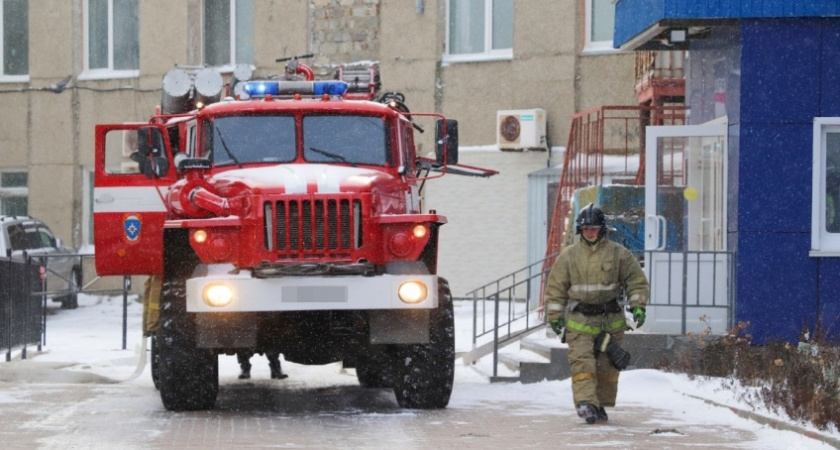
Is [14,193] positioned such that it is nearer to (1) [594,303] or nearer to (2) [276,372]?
(2) [276,372]

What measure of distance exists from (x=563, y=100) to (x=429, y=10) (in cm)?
288

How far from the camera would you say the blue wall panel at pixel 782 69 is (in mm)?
16047

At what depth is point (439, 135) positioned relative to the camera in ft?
48.7

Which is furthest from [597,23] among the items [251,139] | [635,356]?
[251,139]

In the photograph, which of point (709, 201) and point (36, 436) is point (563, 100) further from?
point (36, 436)

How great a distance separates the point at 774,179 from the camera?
16.1 meters

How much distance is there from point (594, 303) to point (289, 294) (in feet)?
7.77

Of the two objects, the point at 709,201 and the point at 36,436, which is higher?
the point at 709,201

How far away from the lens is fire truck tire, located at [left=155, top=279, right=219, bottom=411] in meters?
13.6

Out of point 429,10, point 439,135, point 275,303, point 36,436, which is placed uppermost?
point 429,10

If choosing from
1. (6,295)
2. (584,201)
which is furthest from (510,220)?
(6,295)

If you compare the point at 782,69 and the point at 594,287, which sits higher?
the point at 782,69

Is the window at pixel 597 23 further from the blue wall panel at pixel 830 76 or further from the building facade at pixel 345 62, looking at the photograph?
the blue wall panel at pixel 830 76

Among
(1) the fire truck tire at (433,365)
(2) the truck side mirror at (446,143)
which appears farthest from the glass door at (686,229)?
(1) the fire truck tire at (433,365)
